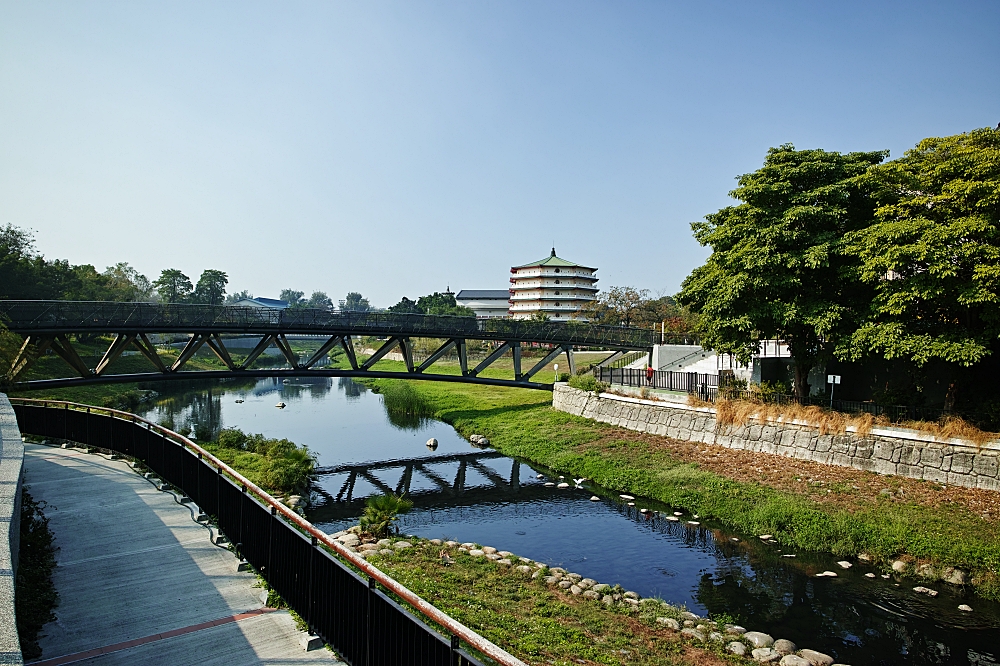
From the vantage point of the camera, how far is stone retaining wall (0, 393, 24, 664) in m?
4.01

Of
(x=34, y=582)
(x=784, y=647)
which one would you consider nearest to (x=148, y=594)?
(x=34, y=582)

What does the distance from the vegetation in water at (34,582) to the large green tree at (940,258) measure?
19.4 meters

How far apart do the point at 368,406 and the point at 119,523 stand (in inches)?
1489

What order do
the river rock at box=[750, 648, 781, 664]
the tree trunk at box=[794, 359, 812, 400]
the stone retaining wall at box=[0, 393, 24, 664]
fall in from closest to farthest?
1. the stone retaining wall at box=[0, 393, 24, 664]
2. the river rock at box=[750, 648, 781, 664]
3. the tree trunk at box=[794, 359, 812, 400]

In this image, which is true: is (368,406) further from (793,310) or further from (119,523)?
(119,523)

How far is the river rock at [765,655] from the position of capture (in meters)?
10.1

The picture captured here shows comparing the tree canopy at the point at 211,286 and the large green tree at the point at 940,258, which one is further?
the tree canopy at the point at 211,286

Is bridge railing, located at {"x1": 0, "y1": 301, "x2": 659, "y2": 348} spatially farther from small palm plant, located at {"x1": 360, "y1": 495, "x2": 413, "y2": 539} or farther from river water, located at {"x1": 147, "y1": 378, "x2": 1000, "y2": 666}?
small palm plant, located at {"x1": 360, "y1": 495, "x2": 413, "y2": 539}

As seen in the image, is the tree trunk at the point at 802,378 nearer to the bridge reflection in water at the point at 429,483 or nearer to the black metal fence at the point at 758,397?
the black metal fence at the point at 758,397

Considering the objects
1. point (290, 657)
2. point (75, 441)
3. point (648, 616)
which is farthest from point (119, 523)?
point (648, 616)

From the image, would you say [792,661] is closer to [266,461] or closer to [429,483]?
[429,483]

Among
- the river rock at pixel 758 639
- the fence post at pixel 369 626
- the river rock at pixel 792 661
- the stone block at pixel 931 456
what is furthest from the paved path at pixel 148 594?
the stone block at pixel 931 456

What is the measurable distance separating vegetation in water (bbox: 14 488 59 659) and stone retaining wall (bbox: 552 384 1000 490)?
1968cm

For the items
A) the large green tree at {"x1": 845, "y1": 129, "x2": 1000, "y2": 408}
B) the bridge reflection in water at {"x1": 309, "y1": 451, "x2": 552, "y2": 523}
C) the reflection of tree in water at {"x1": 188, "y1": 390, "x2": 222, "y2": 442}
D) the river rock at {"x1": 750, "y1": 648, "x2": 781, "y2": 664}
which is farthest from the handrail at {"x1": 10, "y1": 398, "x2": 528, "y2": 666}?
the reflection of tree in water at {"x1": 188, "y1": 390, "x2": 222, "y2": 442}
